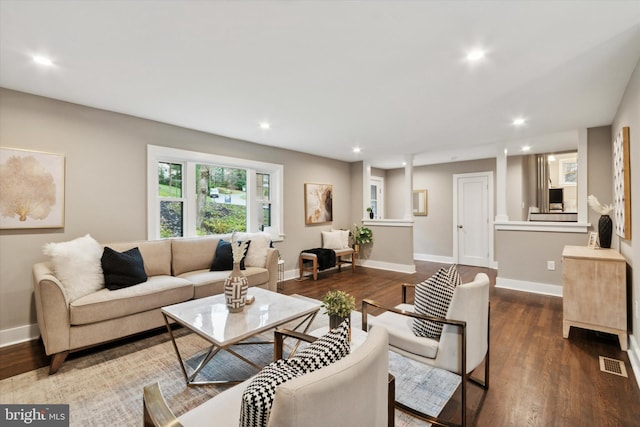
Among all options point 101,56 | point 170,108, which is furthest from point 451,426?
point 170,108

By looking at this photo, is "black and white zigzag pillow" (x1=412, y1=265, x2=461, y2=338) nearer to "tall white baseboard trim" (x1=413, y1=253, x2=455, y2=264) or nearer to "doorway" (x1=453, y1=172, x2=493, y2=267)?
"doorway" (x1=453, y1=172, x2=493, y2=267)

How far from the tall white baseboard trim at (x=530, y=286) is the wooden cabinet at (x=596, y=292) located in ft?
5.29

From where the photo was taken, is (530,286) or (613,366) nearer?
(613,366)

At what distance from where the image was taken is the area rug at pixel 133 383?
1.82 meters

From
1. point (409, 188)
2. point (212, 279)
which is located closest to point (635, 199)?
point (409, 188)

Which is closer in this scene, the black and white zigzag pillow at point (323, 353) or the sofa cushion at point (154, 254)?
the black and white zigzag pillow at point (323, 353)

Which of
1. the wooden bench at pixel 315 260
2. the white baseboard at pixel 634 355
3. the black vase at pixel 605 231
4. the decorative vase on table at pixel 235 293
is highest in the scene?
the black vase at pixel 605 231

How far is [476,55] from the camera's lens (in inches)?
85.0

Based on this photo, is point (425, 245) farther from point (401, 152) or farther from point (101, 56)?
point (101, 56)

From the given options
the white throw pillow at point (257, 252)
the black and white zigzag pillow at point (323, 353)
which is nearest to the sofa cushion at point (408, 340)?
the black and white zigzag pillow at point (323, 353)

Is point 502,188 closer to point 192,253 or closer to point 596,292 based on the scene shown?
point 596,292

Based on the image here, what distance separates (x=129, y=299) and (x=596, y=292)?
4.32 m

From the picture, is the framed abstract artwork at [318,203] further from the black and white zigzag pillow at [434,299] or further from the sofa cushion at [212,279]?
the black and white zigzag pillow at [434,299]

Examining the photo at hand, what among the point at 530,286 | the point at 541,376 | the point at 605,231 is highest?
the point at 605,231
